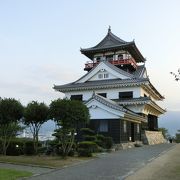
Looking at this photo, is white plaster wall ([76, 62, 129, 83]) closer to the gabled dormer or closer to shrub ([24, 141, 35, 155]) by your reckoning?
the gabled dormer

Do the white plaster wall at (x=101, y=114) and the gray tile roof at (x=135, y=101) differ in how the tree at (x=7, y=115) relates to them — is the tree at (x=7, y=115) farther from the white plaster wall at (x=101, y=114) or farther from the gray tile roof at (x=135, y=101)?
the gray tile roof at (x=135, y=101)

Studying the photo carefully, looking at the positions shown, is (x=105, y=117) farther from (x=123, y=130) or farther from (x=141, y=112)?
(x=141, y=112)

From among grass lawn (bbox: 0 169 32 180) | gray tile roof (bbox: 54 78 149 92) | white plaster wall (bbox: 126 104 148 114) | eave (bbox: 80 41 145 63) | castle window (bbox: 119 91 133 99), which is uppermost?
eave (bbox: 80 41 145 63)

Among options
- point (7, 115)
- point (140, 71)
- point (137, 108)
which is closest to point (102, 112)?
point (7, 115)

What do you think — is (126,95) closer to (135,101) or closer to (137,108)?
(137,108)

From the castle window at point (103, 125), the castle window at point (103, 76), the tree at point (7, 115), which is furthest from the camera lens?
the castle window at point (103, 76)

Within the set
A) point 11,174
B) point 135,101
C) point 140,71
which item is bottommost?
point 11,174

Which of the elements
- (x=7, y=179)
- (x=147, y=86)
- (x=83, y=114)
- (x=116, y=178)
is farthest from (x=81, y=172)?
(x=147, y=86)

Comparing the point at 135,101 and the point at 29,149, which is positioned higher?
the point at 135,101

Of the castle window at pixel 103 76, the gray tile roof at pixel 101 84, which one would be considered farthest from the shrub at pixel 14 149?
the castle window at pixel 103 76

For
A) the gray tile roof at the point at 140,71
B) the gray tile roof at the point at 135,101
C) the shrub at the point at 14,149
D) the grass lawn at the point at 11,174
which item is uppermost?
the gray tile roof at the point at 140,71

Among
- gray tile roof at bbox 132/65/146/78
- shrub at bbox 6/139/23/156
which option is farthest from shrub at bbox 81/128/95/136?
gray tile roof at bbox 132/65/146/78

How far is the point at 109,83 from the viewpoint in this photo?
151 feet

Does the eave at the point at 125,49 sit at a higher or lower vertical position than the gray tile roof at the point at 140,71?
higher
